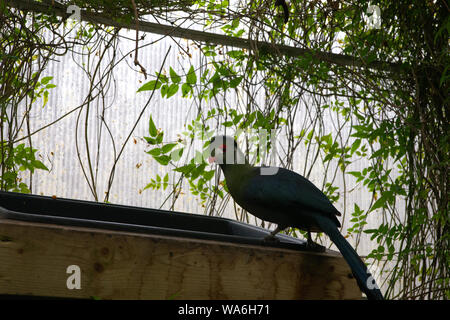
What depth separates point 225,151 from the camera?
1.08 metres

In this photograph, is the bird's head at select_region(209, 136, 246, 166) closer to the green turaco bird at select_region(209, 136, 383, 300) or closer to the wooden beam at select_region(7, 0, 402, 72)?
the green turaco bird at select_region(209, 136, 383, 300)

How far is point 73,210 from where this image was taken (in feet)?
3.72

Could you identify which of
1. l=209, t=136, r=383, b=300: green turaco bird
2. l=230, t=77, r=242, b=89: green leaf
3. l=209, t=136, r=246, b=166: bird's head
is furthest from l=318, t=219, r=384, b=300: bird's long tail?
l=230, t=77, r=242, b=89: green leaf

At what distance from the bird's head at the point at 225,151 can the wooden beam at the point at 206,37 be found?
768 millimetres

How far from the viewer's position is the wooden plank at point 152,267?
0.71m

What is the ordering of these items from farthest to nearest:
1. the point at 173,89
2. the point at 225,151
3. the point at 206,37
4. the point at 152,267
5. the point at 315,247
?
1. the point at 206,37
2. the point at 173,89
3. the point at 225,151
4. the point at 315,247
5. the point at 152,267

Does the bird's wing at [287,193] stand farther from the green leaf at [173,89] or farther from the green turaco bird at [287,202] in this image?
the green leaf at [173,89]

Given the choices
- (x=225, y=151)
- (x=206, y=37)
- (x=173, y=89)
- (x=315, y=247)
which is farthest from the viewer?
(x=206, y=37)

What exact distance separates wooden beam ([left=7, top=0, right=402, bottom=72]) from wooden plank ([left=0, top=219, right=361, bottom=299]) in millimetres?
1080

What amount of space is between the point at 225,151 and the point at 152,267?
39 centimetres

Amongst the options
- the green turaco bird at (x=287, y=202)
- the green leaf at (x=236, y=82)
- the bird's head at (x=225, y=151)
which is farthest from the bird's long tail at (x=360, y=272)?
the green leaf at (x=236, y=82)

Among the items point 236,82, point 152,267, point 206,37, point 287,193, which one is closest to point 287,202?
point 287,193

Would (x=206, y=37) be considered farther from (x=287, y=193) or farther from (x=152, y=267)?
(x=152, y=267)
